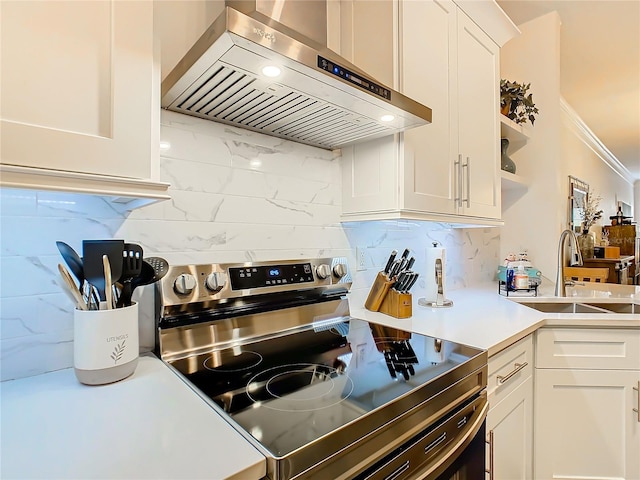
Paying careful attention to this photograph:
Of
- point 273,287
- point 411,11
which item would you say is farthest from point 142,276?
point 411,11

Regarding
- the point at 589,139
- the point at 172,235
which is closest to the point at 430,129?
the point at 172,235

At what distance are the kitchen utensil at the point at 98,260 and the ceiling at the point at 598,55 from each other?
283 cm

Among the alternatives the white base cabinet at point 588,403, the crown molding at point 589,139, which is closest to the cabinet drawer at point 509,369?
the white base cabinet at point 588,403

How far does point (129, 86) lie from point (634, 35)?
3568 mm

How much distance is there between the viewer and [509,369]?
1.28 metres

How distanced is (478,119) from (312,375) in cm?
155

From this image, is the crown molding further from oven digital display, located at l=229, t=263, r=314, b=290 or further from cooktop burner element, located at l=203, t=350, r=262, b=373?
cooktop burner element, located at l=203, t=350, r=262, b=373

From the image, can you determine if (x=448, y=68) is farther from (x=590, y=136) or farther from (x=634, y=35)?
(x=590, y=136)

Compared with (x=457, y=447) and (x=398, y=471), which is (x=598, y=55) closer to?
(x=457, y=447)

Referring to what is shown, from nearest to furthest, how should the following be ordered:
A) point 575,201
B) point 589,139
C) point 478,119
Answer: point 478,119 → point 575,201 → point 589,139

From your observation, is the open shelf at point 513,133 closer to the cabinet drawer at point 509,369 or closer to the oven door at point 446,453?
the cabinet drawer at point 509,369

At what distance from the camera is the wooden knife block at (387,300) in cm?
146

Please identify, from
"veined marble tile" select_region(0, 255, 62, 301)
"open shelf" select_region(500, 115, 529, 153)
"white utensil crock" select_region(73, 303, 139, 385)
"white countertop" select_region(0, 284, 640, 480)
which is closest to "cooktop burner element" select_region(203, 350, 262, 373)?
"white countertop" select_region(0, 284, 640, 480)

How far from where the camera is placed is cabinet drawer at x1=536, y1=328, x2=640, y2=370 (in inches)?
59.1
